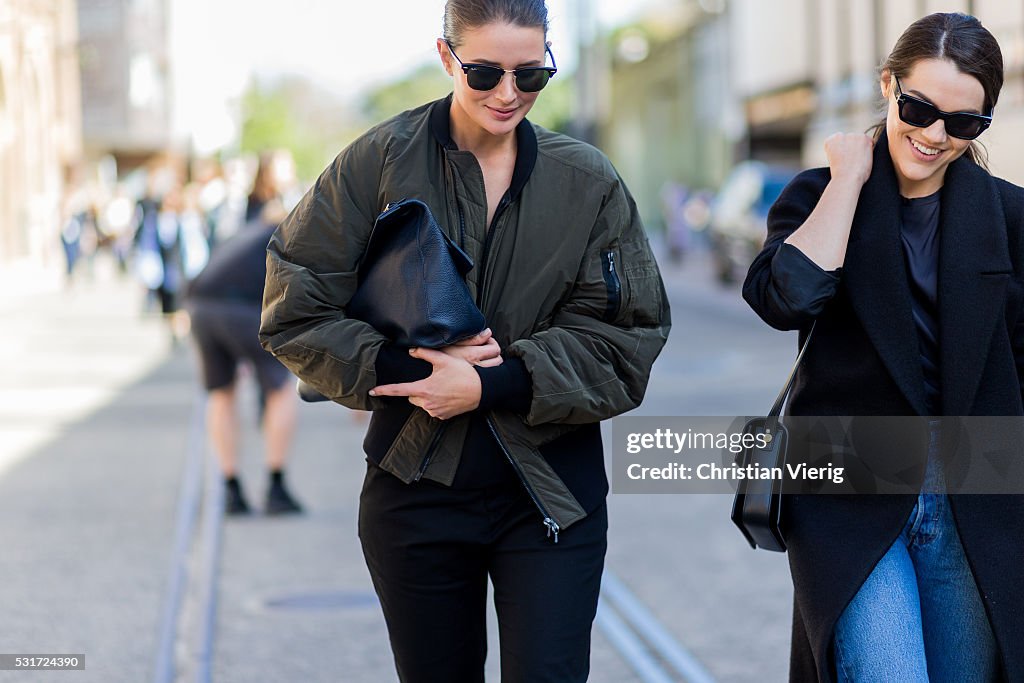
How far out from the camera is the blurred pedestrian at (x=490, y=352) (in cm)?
303

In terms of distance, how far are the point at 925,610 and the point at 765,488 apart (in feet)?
1.31

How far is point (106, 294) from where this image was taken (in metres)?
28.8

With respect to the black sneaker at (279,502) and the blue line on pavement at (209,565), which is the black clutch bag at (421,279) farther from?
the black sneaker at (279,502)

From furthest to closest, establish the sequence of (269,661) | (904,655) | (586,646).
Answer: (269,661) < (586,646) < (904,655)

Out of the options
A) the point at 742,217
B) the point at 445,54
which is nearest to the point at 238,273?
the point at 445,54

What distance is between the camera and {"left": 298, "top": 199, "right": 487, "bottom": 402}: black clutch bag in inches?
117

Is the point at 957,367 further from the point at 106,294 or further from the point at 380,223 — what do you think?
the point at 106,294

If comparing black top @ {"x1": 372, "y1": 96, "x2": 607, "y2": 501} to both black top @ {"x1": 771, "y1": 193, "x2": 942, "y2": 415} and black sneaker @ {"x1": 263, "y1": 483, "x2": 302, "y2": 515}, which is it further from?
black sneaker @ {"x1": 263, "y1": 483, "x2": 302, "y2": 515}

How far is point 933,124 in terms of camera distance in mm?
2982

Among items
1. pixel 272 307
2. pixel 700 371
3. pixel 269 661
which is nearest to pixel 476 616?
pixel 272 307

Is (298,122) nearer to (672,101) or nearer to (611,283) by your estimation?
(672,101)

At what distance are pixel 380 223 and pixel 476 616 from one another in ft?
2.82

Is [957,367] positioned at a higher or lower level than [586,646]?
higher

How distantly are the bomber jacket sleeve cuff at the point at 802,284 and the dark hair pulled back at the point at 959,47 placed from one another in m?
0.44
